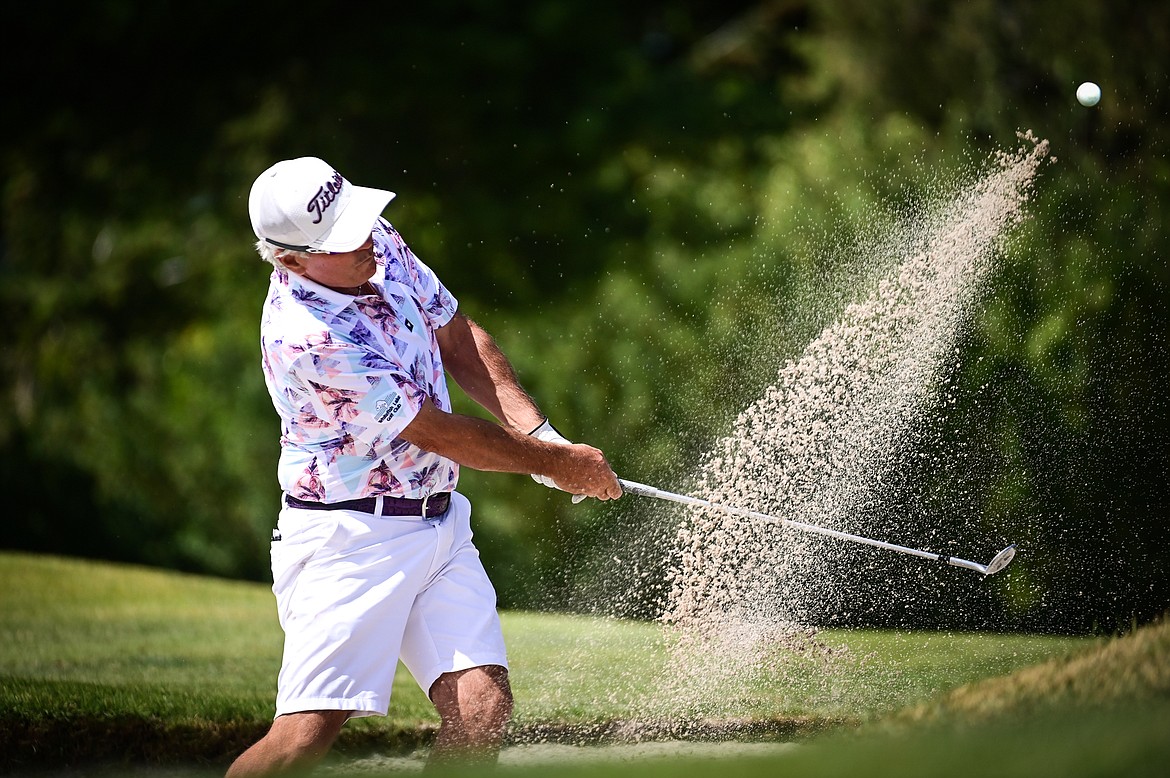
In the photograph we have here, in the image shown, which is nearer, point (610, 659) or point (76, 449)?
point (610, 659)

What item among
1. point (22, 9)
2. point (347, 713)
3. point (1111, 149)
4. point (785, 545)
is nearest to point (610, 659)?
point (785, 545)

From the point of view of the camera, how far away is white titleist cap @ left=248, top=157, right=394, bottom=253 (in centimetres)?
354

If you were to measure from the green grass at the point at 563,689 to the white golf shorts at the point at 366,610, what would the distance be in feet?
3.46

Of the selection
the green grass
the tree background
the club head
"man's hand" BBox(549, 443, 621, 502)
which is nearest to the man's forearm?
"man's hand" BBox(549, 443, 621, 502)

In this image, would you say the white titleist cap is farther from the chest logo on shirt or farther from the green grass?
the green grass

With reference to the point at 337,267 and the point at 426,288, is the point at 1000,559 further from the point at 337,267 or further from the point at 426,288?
the point at 337,267

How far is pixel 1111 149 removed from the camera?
8.12 m

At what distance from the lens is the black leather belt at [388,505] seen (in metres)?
3.69

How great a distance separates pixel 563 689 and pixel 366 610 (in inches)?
81.2

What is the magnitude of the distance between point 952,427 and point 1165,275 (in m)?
1.24

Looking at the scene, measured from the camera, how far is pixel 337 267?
142 inches

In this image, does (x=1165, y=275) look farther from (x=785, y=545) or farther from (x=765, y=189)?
(x=765, y=189)

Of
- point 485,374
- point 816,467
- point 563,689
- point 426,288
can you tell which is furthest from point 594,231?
point 426,288

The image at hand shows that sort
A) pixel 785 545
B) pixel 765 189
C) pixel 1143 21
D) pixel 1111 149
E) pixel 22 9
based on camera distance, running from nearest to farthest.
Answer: pixel 785 545, pixel 1111 149, pixel 1143 21, pixel 765 189, pixel 22 9
